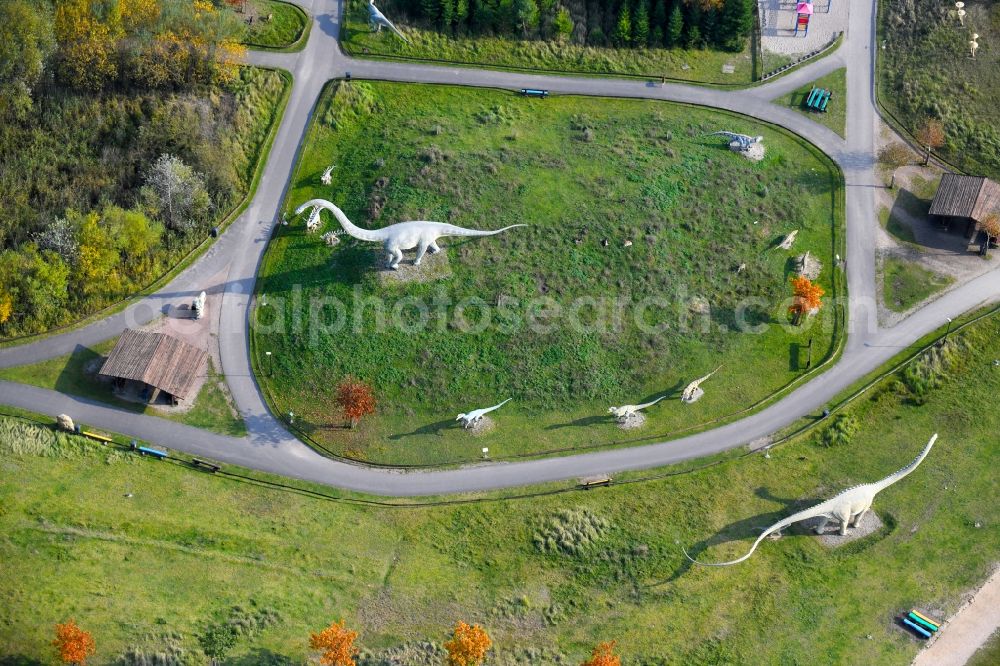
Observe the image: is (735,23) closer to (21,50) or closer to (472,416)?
(472,416)

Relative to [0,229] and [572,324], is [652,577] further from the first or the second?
[0,229]

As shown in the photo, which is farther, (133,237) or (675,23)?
(675,23)

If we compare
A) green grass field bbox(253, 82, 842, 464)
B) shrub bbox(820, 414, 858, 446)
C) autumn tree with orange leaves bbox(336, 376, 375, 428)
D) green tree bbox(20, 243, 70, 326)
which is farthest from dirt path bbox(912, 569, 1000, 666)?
green tree bbox(20, 243, 70, 326)

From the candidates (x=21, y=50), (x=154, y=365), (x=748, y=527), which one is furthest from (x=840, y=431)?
(x=21, y=50)

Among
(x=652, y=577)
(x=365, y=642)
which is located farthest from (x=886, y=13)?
(x=365, y=642)

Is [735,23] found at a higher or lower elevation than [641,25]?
lower

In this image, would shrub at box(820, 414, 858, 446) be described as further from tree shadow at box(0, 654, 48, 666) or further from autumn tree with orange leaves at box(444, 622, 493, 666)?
tree shadow at box(0, 654, 48, 666)
